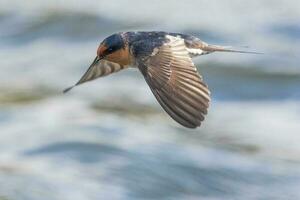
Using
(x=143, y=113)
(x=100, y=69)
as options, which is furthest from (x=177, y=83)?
(x=143, y=113)

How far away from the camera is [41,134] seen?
9.50m

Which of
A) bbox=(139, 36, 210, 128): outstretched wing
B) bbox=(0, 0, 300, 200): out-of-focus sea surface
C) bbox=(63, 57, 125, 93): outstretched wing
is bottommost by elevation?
bbox=(0, 0, 300, 200): out-of-focus sea surface

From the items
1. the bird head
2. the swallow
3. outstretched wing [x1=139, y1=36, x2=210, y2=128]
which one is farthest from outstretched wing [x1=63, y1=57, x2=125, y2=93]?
outstretched wing [x1=139, y1=36, x2=210, y2=128]

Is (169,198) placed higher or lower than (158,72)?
lower

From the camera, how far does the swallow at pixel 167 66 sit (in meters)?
5.61

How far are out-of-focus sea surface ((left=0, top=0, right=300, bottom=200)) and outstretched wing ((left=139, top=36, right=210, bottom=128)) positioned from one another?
2.57m

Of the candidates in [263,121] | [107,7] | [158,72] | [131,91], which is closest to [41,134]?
[131,91]

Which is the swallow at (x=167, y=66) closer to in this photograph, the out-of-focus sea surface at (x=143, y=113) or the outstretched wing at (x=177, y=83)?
the outstretched wing at (x=177, y=83)

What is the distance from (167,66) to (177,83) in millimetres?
165

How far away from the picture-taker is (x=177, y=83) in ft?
19.1

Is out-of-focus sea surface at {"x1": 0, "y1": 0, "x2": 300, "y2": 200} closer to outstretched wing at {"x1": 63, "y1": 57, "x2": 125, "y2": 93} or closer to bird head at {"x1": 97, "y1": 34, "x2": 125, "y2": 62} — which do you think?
outstretched wing at {"x1": 63, "y1": 57, "x2": 125, "y2": 93}

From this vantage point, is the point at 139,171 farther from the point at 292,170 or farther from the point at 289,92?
the point at 289,92

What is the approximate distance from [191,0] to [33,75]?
1.84m

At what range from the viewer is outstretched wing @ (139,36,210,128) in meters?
5.56
